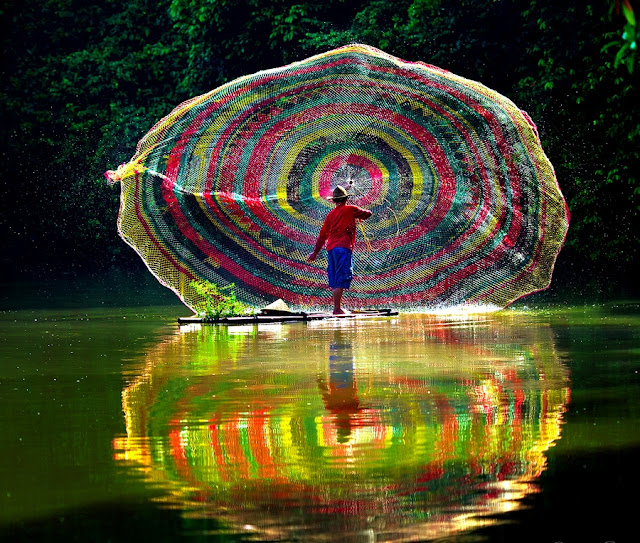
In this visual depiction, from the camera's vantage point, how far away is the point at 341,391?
9742 millimetres

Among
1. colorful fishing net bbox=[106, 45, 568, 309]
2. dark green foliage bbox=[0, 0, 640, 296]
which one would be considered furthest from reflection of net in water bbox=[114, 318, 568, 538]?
dark green foliage bbox=[0, 0, 640, 296]

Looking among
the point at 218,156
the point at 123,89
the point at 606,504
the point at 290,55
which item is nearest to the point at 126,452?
the point at 606,504

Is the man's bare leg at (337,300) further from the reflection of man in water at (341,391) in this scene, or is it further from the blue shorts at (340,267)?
the reflection of man in water at (341,391)

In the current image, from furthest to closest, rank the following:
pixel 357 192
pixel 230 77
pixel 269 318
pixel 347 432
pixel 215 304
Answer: pixel 230 77 → pixel 357 192 → pixel 215 304 → pixel 269 318 → pixel 347 432

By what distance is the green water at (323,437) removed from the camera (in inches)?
236

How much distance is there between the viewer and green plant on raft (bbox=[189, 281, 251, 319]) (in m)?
16.4

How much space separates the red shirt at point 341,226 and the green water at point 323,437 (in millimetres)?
2457

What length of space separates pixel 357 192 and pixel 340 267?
2.39 m

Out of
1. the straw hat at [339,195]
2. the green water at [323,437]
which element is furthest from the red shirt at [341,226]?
the green water at [323,437]

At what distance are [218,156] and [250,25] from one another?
44.1 ft

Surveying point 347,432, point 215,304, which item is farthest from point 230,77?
point 347,432

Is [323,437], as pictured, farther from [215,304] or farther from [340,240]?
[215,304]

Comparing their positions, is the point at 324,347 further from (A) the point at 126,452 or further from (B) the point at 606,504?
(B) the point at 606,504

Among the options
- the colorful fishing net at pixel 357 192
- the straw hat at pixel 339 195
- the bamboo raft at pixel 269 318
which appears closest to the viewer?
the bamboo raft at pixel 269 318
